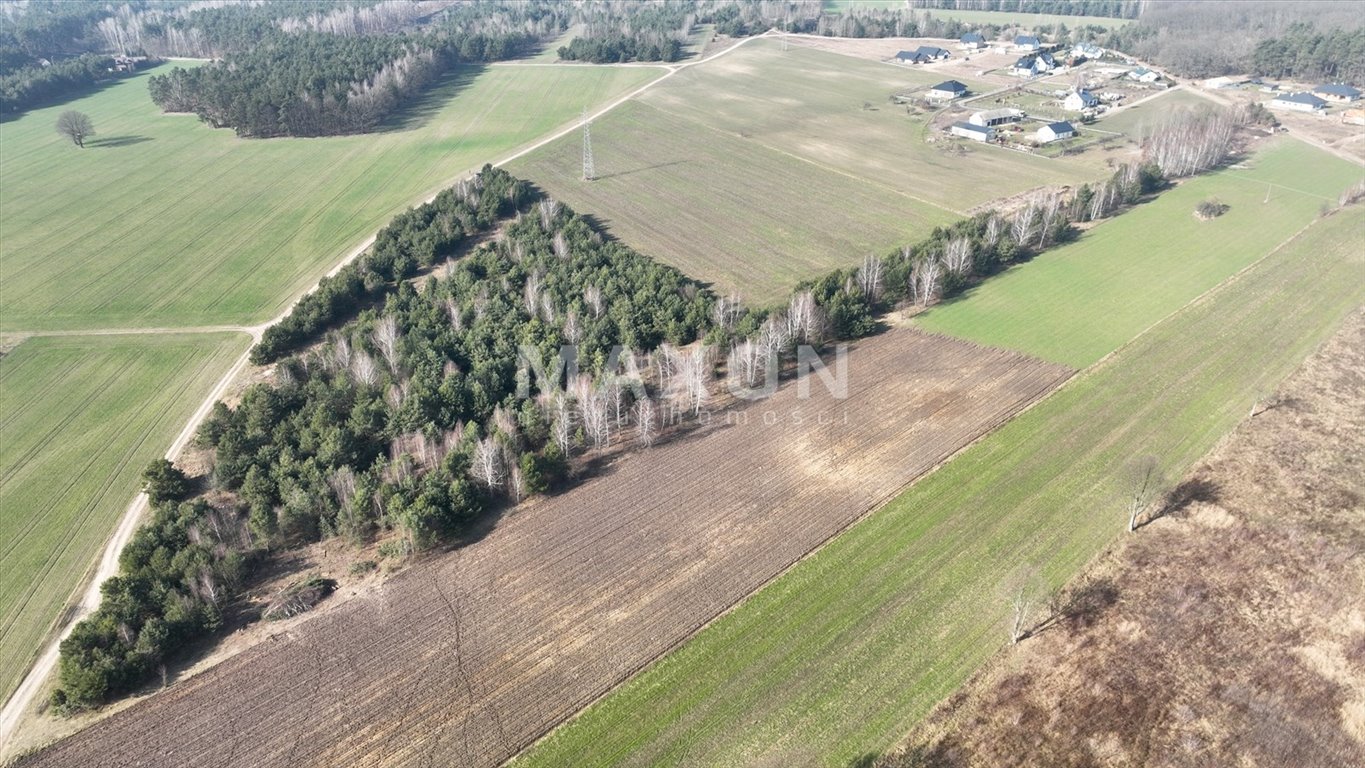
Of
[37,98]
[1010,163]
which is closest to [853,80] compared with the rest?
[1010,163]

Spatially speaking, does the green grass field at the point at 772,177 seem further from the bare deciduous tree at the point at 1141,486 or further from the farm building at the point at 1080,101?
the bare deciduous tree at the point at 1141,486

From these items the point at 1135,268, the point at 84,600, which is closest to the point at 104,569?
the point at 84,600

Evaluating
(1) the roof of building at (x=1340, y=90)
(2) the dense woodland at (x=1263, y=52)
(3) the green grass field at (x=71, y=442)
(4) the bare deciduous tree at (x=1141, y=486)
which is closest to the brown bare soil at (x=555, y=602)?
(4) the bare deciduous tree at (x=1141, y=486)

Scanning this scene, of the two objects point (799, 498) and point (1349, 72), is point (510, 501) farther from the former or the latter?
point (1349, 72)

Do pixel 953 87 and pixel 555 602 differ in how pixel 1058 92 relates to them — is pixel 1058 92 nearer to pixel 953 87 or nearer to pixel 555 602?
pixel 953 87

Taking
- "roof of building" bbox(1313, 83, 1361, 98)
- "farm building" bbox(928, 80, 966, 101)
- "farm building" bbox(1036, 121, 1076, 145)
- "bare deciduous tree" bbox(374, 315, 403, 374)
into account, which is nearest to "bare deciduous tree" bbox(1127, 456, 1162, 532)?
"bare deciduous tree" bbox(374, 315, 403, 374)
